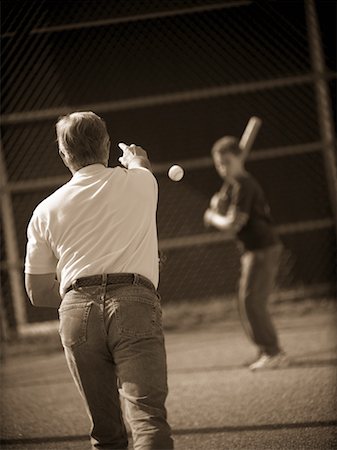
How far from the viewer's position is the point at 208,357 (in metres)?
7.65

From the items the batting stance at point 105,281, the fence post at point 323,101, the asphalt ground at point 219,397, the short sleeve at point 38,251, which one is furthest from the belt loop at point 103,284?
the fence post at point 323,101

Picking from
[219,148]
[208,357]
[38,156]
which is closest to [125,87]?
[38,156]

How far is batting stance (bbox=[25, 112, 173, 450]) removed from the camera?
3.29 metres

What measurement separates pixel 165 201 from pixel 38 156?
1.65m

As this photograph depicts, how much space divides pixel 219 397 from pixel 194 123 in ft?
15.8

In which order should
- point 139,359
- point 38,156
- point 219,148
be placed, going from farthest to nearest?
point 38,156
point 219,148
point 139,359

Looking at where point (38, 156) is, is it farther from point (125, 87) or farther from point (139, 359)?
point (139, 359)

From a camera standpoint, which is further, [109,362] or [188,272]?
[188,272]

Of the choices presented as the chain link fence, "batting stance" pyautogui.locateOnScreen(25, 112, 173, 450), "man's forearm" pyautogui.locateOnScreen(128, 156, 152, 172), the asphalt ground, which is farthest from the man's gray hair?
the chain link fence

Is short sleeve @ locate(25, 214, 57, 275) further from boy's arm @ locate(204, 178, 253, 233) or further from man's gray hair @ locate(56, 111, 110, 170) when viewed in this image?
boy's arm @ locate(204, 178, 253, 233)

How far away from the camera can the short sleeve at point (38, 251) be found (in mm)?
3516

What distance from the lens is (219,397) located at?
19.6ft

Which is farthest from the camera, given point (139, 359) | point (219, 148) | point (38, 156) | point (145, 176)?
point (38, 156)

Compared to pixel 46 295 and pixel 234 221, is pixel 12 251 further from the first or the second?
pixel 46 295
